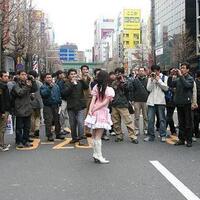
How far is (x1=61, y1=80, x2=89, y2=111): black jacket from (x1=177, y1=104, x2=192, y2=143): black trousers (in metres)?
2.21

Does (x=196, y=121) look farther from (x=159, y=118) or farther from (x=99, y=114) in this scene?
(x=99, y=114)

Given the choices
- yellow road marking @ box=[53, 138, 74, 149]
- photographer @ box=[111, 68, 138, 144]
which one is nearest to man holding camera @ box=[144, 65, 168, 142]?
photographer @ box=[111, 68, 138, 144]

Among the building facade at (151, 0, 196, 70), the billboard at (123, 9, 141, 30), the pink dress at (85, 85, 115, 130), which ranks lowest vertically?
the pink dress at (85, 85, 115, 130)

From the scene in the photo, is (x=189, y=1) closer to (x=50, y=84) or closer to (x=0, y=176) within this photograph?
(x=50, y=84)

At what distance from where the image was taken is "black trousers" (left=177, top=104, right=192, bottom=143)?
10531 millimetres

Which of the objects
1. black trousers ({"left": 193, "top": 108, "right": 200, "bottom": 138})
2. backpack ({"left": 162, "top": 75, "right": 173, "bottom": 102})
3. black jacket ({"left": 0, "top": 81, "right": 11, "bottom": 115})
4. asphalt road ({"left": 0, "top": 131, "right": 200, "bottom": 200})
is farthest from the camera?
backpack ({"left": 162, "top": 75, "right": 173, "bottom": 102})

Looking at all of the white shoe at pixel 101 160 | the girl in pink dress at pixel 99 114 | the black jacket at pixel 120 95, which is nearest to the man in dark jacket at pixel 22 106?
the black jacket at pixel 120 95

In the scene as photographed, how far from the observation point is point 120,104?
11.6 meters

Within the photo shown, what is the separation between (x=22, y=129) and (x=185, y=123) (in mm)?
3668

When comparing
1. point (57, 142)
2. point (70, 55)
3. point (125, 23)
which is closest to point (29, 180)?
point (57, 142)

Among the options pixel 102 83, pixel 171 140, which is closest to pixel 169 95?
pixel 171 140

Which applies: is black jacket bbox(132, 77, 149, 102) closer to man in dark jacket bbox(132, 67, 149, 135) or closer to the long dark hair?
man in dark jacket bbox(132, 67, 149, 135)

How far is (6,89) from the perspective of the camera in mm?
10312

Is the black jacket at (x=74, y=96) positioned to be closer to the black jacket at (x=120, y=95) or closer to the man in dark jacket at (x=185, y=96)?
the black jacket at (x=120, y=95)
